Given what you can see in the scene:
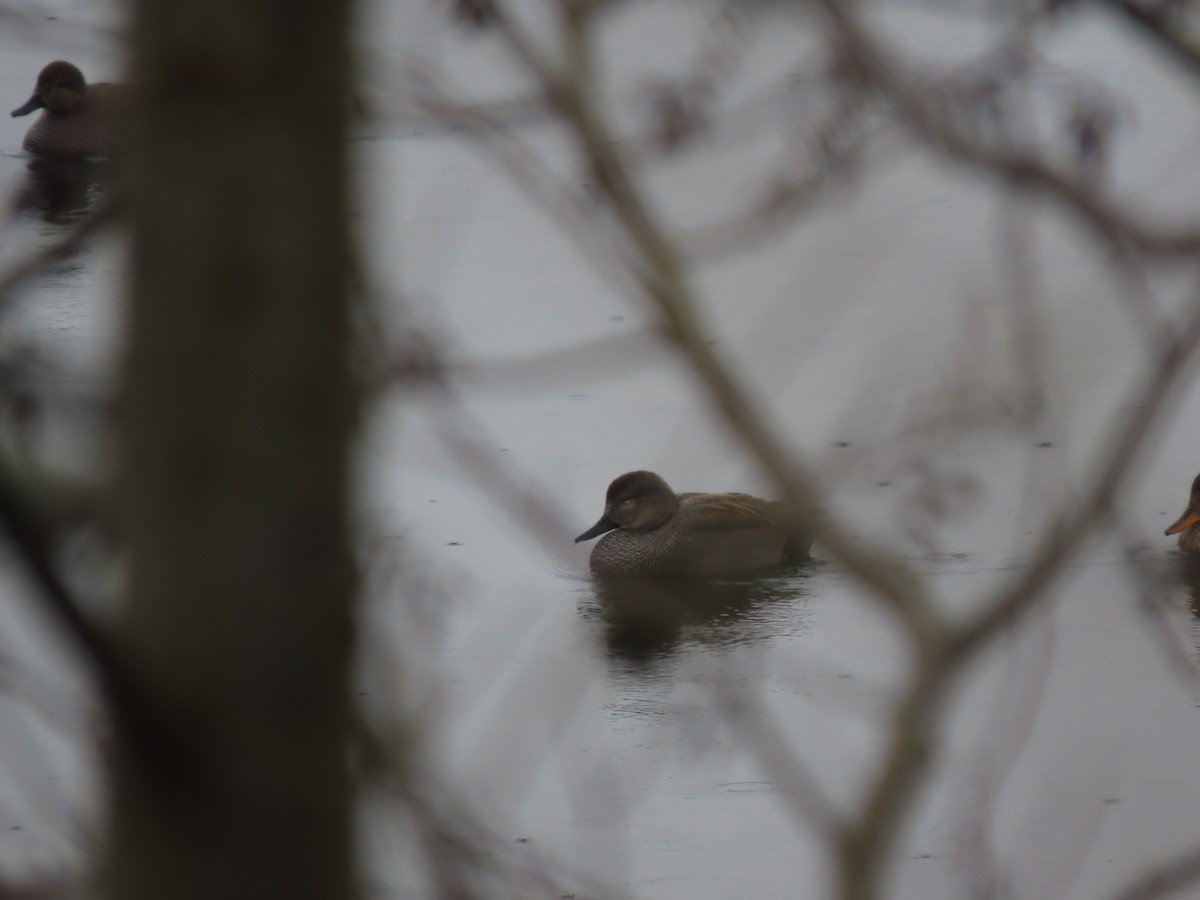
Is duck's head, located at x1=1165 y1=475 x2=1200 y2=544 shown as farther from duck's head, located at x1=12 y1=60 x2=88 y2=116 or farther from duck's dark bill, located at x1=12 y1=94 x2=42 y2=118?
duck's dark bill, located at x1=12 y1=94 x2=42 y2=118

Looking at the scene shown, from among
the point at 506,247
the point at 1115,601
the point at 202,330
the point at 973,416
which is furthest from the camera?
the point at 506,247

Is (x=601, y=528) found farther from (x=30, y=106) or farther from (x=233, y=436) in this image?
(x=30, y=106)

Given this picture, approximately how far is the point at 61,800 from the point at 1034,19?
3.34 m

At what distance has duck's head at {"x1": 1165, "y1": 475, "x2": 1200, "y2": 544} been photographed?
20.9ft

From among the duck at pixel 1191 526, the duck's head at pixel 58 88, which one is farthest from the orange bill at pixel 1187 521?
the duck's head at pixel 58 88

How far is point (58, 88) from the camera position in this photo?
1112cm

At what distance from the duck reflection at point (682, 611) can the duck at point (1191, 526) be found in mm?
1238

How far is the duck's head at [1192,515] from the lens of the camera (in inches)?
250

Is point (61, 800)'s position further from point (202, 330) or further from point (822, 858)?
point (202, 330)

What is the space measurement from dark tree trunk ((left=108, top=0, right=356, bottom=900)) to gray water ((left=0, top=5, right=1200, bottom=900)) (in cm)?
9

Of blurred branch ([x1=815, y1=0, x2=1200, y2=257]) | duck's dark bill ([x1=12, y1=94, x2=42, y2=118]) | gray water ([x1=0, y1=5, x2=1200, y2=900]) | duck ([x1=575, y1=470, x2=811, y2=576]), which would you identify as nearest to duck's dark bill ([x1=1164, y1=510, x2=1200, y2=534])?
gray water ([x1=0, y1=5, x2=1200, y2=900])

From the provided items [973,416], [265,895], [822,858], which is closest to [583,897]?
[822,858]

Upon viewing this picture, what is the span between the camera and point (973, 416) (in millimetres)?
1737

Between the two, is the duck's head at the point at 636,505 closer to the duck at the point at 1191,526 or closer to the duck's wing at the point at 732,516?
the duck's wing at the point at 732,516
